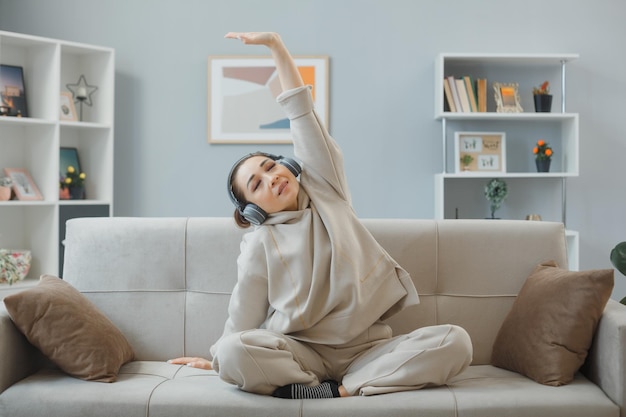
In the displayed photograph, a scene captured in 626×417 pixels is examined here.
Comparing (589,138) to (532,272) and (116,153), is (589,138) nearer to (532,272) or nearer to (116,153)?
(532,272)

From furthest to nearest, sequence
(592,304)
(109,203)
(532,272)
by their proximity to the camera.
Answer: (109,203) → (532,272) → (592,304)

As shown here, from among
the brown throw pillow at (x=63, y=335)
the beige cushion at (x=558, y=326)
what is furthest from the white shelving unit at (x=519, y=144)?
the brown throw pillow at (x=63, y=335)

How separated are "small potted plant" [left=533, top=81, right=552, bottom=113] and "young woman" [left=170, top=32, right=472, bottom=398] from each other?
87.7 inches

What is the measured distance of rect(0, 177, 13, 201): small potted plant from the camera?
12.9 ft

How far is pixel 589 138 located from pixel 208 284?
9.24 ft

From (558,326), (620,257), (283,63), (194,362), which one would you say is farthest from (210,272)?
(620,257)

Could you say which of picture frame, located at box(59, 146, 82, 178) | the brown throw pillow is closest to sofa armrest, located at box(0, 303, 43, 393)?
the brown throw pillow

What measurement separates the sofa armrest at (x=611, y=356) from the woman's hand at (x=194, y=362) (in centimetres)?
116

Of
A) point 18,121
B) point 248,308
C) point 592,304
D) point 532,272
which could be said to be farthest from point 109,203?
point 592,304

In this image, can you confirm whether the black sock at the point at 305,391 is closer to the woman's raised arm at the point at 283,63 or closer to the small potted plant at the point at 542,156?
the woman's raised arm at the point at 283,63

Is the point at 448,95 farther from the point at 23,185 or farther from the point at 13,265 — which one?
the point at 13,265

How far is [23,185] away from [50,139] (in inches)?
11.6

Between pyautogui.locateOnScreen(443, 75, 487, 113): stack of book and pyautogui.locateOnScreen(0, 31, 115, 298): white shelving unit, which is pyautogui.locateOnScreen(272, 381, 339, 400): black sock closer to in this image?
pyautogui.locateOnScreen(0, 31, 115, 298): white shelving unit

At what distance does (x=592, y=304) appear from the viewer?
2.11m
